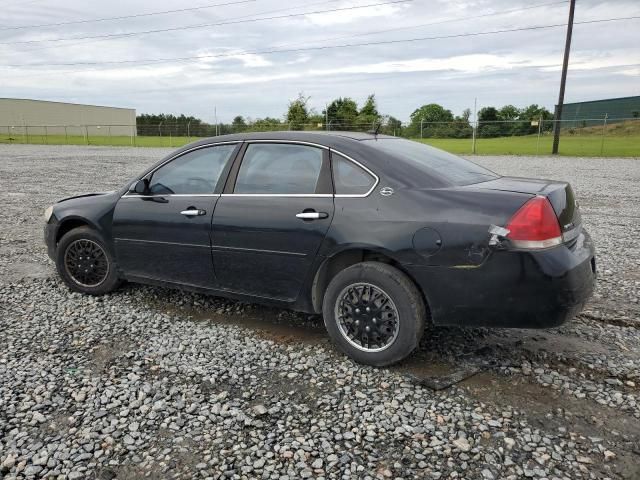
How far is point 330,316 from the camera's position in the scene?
12.4ft

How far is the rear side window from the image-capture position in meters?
3.72

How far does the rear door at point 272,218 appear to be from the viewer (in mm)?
3836

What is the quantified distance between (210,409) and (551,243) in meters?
2.25

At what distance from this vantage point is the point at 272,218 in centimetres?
395

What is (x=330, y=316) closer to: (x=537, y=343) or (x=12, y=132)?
(x=537, y=343)

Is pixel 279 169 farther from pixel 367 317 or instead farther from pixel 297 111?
pixel 297 111

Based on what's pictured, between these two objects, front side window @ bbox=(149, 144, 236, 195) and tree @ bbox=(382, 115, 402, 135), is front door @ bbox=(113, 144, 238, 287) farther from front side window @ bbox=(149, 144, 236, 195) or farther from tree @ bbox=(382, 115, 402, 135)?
tree @ bbox=(382, 115, 402, 135)

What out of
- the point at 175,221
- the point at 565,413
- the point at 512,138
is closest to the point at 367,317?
the point at 565,413

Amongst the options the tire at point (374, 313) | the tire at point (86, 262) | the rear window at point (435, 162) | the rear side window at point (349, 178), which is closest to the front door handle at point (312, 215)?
the rear side window at point (349, 178)

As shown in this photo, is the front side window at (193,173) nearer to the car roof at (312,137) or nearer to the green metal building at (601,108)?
the car roof at (312,137)

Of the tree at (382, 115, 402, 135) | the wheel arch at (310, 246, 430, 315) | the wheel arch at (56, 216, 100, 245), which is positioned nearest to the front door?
the wheel arch at (56, 216, 100, 245)

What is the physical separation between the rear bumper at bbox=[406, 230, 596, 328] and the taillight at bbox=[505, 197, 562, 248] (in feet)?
0.18

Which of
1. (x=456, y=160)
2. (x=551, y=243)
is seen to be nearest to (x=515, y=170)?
(x=456, y=160)

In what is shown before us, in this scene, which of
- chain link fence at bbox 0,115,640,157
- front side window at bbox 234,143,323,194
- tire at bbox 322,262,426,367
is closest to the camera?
tire at bbox 322,262,426,367
